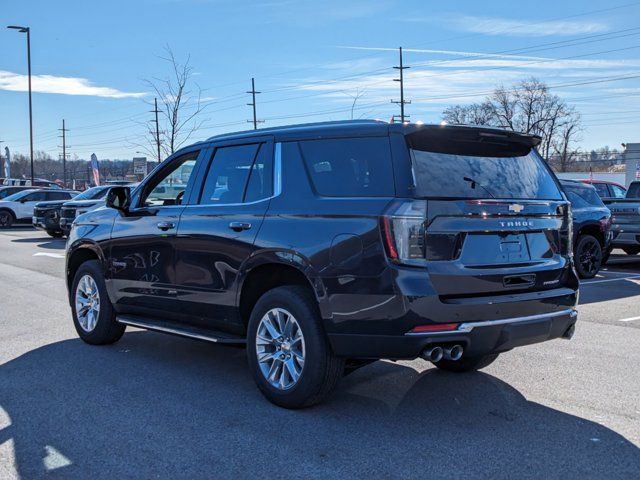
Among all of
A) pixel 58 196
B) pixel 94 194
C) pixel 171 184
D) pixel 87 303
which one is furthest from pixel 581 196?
pixel 58 196

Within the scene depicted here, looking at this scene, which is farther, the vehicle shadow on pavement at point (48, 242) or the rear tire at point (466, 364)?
the vehicle shadow on pavement at point (48, 242)

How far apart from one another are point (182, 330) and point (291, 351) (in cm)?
133

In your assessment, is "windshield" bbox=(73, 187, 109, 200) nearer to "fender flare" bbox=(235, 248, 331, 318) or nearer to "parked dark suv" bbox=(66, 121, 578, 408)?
"parked dark suv" bbox=(66, 121, 578, 408)

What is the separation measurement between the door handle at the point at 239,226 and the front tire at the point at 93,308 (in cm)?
216

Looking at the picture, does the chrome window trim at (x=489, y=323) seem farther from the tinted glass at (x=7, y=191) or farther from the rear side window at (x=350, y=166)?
the tinted glass at (x=7, y=191)

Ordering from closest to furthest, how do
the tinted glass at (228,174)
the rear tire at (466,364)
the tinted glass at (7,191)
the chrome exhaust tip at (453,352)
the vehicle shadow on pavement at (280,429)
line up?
1. the vehicle shadow on pavement at (280,429)
2. the chrome exhaust tip at (453,352)
3. the tinted glass at (228,174)
4. the rear tire at (466,364)
5. the tinted glass at (7,191)

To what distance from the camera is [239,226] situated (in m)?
5.18

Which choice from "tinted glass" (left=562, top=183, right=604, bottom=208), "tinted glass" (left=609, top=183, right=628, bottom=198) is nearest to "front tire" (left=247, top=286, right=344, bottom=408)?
"tinted glass" (left=562, top=183, right=604, bottom=208)

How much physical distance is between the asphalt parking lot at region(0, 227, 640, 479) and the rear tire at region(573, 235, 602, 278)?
572cm

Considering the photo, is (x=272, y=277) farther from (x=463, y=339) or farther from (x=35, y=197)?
(x=35, y=197)

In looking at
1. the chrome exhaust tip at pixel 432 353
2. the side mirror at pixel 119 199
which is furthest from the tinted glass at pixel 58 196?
the chrome exhaust tip at pixel 432 353

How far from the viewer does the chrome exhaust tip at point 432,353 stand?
427 centimetres

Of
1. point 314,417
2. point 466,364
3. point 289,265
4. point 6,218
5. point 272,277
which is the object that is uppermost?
point 289,265

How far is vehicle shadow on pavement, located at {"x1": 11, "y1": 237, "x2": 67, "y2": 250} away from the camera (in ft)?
65.0
